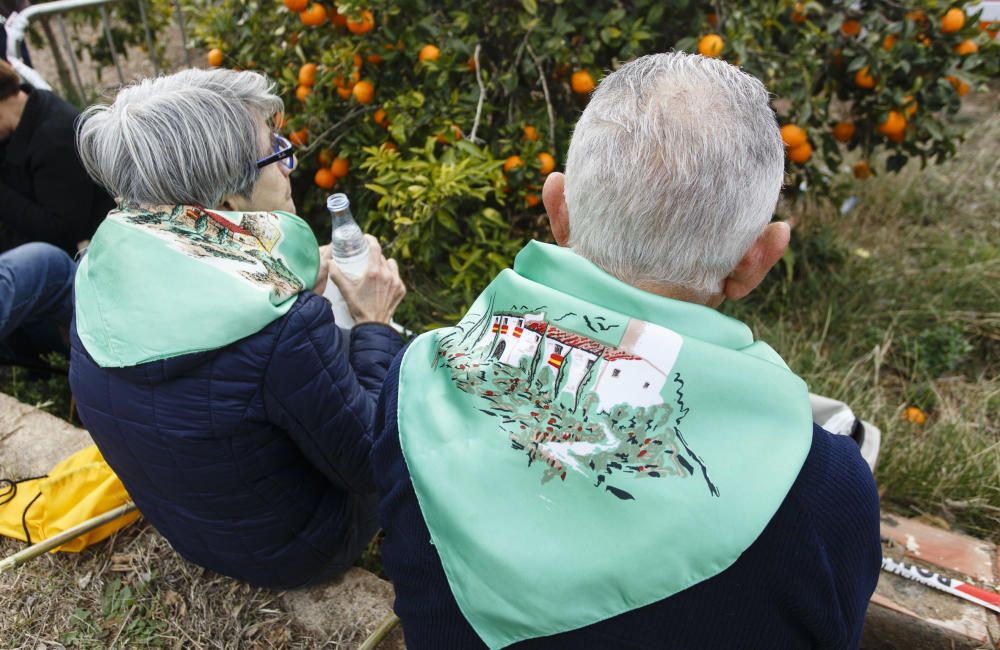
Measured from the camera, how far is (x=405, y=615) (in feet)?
4.09

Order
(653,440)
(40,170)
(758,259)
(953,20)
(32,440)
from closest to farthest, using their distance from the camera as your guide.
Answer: (653,440) → (758,259) → (32,440) → (953,20) → (40,170)

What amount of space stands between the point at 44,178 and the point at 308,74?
1.16m

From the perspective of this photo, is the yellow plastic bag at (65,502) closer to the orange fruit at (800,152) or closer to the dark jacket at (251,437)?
the dark jacket at (251,437)

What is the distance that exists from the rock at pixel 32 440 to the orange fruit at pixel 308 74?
64.1 inches

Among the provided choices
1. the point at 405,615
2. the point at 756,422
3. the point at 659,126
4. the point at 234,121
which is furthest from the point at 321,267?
the point at 756,422

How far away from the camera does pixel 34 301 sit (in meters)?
2.63

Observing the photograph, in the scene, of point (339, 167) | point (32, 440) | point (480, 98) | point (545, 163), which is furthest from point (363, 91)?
point (32, 440)

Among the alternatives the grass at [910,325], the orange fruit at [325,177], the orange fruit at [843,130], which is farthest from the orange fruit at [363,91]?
the orange fruit at [843,130]

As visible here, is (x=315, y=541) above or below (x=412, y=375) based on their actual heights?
below

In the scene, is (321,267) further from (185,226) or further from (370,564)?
(370,564)

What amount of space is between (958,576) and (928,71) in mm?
1887

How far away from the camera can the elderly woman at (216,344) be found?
1374mm

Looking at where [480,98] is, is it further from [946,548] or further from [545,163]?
[946,548]

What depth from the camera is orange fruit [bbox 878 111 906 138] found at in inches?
109
